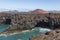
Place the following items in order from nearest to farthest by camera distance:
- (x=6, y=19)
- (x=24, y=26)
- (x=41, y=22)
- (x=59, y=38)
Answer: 1. (x=59, y=38)
2. (x=24, y=26)
3. (x=41, y=22)
4. (x=6, y=19)

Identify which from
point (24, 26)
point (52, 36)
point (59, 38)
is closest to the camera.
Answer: point (59, 38)

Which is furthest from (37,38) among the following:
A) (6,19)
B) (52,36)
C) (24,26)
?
(6,19)

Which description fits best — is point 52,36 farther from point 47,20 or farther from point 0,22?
Result: point 0,22

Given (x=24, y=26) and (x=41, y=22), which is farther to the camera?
(x=41, y=22)

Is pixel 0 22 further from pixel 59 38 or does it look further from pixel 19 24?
pixel 59 38

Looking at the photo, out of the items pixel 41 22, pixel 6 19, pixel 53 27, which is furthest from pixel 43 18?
pixel 6 19

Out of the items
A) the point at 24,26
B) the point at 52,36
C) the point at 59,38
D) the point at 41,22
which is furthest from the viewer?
the point at 41,22

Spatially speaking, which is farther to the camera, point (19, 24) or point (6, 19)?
point (6, 19)

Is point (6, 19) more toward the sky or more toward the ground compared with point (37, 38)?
more toward the ground

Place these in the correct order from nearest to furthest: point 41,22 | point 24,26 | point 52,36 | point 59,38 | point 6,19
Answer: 1. point 59,38
2. point 52,36
3. point 24,26
4. point 41,22
5. point 6,19
